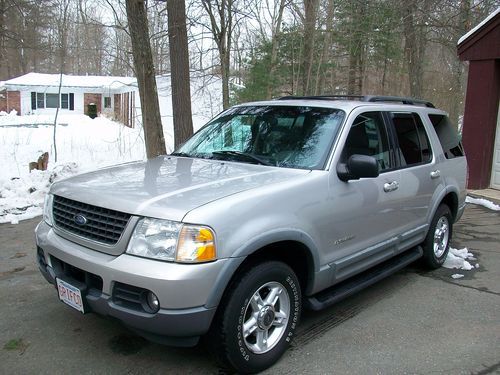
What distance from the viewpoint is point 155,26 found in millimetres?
13547

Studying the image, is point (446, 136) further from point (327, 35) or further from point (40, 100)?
point (40, 100)

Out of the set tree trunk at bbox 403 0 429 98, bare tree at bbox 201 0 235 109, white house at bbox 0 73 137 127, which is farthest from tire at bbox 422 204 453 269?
white house at bbox 0 73 137 127

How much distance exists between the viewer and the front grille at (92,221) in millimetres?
3033

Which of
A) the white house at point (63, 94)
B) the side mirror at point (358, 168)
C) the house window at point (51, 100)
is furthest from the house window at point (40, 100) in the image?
the side mirror at point (358, 168)

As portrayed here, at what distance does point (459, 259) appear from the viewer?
587cm

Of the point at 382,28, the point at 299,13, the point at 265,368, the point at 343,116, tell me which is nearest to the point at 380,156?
the point at 343,116

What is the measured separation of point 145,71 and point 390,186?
6.72 m

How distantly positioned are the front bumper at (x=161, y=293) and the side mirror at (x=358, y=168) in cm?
136

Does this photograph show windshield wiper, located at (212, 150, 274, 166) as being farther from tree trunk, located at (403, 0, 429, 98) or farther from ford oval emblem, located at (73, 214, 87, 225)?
tree trunk, located at (403, 0, 429, 98)

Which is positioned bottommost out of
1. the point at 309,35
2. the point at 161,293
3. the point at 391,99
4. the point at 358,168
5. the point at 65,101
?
the point at 161,293

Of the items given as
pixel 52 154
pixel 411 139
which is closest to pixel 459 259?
pixel 411 139

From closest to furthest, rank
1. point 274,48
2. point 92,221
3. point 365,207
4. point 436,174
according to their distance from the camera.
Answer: point 92,221 < point 365,207 < point 436,174 < point 274,48

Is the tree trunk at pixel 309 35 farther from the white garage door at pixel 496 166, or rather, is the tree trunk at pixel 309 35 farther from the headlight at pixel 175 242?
the headlight at pixel 175 242

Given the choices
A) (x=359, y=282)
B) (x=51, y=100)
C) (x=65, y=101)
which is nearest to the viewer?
(x=359, y=282)
